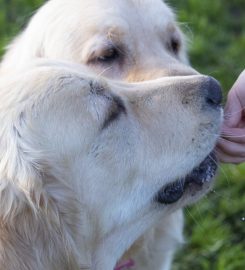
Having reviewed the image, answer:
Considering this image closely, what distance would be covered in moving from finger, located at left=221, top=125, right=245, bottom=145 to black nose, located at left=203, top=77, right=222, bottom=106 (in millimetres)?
217

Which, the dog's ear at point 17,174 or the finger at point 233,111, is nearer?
the dog's ear at point 17,174

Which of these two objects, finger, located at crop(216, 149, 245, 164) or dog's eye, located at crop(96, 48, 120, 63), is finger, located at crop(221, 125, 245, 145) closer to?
finger, located at crop(216, 149, 245, 164)

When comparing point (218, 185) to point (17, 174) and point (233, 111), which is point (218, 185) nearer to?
point (233, 111)

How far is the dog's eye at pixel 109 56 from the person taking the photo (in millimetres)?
3594

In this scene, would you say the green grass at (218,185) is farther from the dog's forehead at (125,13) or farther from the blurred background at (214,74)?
the dog's forehead at (125,13)

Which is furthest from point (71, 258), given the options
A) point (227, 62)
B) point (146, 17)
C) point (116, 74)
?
point (227, 62)

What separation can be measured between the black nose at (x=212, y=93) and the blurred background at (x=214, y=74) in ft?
1.98

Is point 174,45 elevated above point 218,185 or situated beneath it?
elevated above

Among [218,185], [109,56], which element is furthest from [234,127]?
[218,185]

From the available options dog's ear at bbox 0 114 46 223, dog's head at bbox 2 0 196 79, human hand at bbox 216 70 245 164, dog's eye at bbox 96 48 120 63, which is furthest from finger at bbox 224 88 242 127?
dog's ear at bbox 0 114 46 223

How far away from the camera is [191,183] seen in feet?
9.93

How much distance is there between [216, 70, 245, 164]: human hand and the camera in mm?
3281

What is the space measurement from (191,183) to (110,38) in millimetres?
929

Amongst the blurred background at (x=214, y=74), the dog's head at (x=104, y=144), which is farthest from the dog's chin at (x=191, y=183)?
the blurred background at (x=214, y=74)
